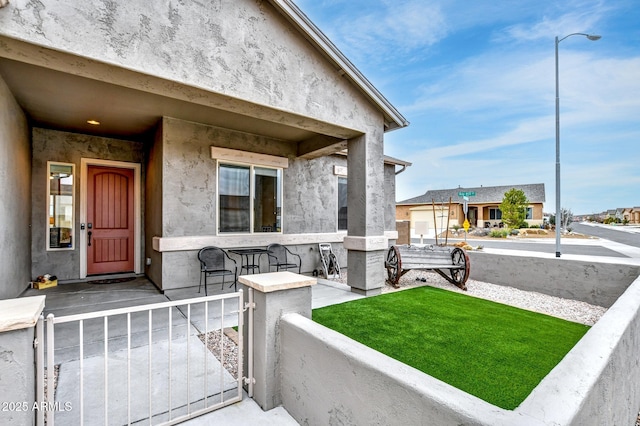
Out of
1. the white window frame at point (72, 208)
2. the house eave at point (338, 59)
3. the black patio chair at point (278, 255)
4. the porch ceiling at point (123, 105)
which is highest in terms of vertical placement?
the house eave at point (338, 59)

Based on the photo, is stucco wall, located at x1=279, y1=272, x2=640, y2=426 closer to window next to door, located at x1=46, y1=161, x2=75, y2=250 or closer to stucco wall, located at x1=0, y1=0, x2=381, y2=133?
stucco wall, located at x1=0, y1=0, x2=381, y2=133

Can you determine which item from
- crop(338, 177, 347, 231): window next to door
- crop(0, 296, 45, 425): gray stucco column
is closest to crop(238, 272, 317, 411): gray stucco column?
crop(0, 296, 45, 425): gray stucco column

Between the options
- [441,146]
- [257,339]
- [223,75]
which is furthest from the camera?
[441,146]

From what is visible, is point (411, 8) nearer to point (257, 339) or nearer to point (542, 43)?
point (542, 43)

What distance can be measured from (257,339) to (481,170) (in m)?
35.8

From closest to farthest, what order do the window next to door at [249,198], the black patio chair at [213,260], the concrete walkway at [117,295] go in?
the concrete walkway at [117,295]
the black patio chair at [213,260]
the window next to door at [249,198]

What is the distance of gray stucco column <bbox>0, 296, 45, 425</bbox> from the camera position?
49.0 inches

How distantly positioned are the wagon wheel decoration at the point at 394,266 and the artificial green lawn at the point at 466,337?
2.08ft

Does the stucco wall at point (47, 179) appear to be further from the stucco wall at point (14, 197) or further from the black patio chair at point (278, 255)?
the black patio chair at point (278, 255)

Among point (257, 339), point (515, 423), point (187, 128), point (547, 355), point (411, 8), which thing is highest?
point (411, 8)

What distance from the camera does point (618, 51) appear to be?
10492 mm

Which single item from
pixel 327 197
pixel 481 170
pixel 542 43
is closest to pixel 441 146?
pixel 481 170

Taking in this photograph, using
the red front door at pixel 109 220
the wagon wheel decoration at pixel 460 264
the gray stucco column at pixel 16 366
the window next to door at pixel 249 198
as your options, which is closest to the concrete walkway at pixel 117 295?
the red front door at pixel 109 220

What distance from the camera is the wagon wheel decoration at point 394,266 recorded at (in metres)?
5.82
